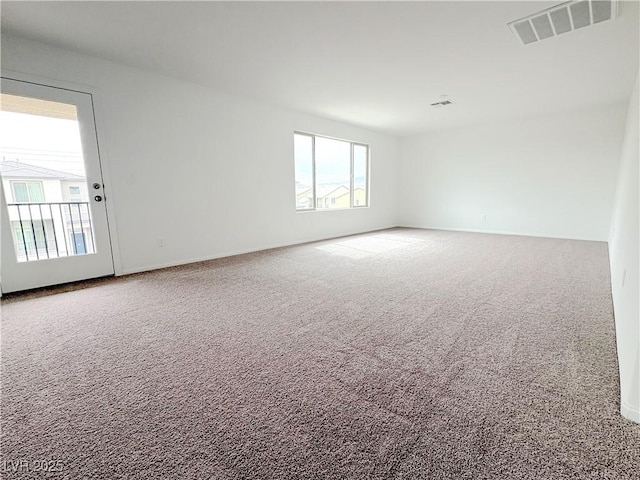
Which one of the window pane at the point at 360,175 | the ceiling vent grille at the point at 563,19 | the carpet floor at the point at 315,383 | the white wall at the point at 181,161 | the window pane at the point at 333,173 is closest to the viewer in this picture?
the carpet floor at the point at 315,383

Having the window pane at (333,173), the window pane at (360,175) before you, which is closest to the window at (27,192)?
the window pane at (333,173)

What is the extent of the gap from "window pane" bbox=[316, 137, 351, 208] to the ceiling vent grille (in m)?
3.72

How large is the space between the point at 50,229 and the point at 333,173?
468 cm

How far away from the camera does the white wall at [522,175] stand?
5152 mm

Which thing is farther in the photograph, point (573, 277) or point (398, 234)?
point (398, 234)

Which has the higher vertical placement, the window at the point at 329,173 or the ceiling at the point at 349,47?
the ceiling at the point at 349,47

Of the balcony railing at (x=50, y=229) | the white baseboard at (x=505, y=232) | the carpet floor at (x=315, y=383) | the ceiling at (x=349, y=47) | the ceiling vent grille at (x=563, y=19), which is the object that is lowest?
the carpet floor at (x=315, y=383)

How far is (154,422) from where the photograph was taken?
124cm

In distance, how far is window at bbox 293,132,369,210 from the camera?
18.1 feet

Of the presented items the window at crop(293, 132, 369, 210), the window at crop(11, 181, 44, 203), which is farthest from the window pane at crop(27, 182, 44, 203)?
the window at crop(293, 132, 369, 210)

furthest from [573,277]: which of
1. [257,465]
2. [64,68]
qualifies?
[64,68]

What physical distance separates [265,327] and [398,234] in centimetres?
496

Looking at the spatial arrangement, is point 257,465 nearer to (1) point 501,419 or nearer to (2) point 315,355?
(2) point 315,355

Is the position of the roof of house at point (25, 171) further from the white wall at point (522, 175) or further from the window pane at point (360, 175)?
the white wall at point (522, 175)
